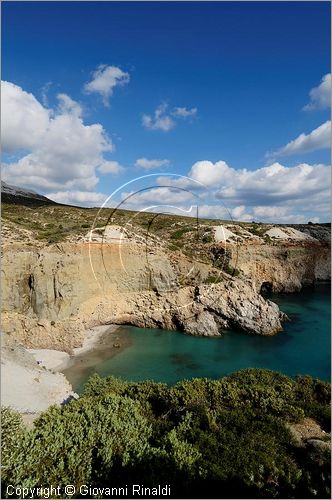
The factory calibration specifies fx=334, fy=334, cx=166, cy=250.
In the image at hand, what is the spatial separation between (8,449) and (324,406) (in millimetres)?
11520

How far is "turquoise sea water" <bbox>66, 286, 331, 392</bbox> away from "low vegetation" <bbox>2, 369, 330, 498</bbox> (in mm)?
10493

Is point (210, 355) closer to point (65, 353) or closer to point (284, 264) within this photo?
point (65, 353)

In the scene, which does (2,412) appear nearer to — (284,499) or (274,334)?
(284,499)

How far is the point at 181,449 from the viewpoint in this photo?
363 inches

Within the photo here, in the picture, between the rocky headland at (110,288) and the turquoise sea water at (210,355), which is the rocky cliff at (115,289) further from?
the turquoise sea water at (210,355)

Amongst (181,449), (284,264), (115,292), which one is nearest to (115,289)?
(115,292)

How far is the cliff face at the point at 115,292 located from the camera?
87.6ft

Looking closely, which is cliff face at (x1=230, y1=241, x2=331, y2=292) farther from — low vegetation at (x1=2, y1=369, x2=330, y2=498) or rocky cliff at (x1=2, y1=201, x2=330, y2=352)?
low vegetation at (x1=2, y1=369, x2=330, y2=498)

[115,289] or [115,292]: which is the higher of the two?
[115,289]

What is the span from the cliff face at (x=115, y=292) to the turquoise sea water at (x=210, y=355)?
163 centimetres

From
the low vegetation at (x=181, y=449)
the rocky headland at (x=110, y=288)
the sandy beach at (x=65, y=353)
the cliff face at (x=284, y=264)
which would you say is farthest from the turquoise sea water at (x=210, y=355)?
the cliff face at (x=284, y=264)

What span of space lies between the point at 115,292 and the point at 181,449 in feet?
76.3

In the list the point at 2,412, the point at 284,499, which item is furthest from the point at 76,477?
the point at 284,499

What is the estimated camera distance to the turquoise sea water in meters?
23.5
